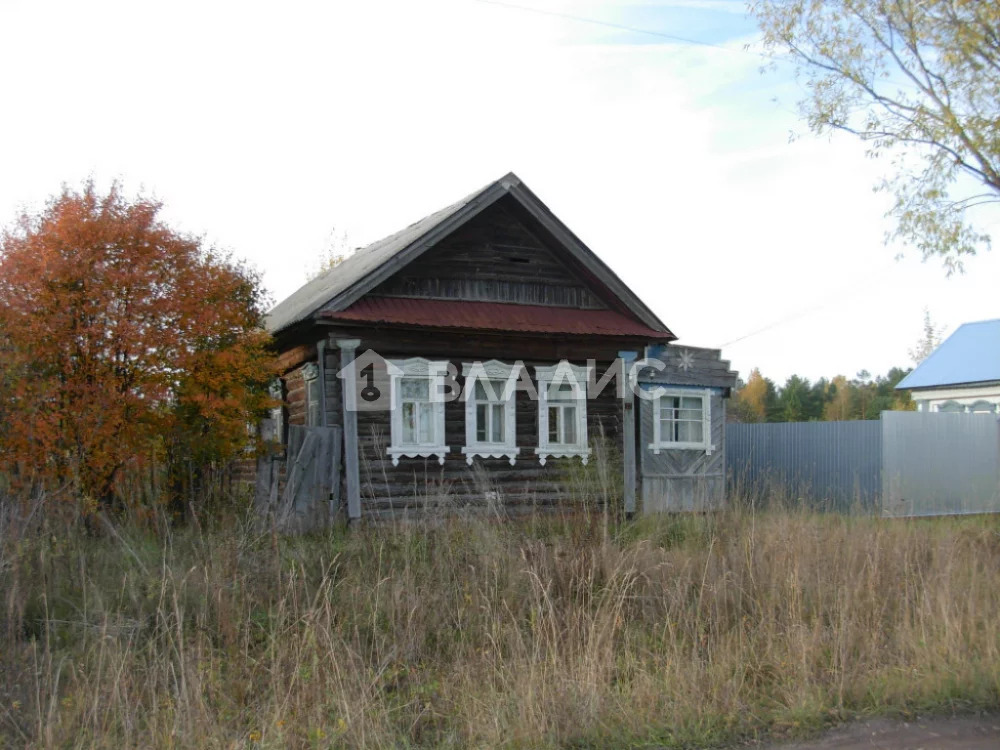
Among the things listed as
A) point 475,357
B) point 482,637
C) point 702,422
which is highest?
point 475,357

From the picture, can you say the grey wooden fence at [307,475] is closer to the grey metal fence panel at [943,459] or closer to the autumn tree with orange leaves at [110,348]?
the autumn tree with orange leaves at [110,348]

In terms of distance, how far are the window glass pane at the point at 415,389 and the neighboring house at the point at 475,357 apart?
0.06 ft

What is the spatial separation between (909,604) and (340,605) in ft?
14.6

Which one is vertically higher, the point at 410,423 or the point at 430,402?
the point at 430,402

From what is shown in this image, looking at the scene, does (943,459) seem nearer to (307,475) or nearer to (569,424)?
(569,424)

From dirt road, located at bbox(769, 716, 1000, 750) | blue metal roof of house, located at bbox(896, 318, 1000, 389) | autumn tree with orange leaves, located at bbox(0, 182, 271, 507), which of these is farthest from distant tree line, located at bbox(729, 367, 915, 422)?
dirt road, located at bbox(769, 716, 1000, 750)

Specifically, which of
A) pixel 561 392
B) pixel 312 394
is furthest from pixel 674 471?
pixel 312 394

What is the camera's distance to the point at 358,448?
42.7 ft

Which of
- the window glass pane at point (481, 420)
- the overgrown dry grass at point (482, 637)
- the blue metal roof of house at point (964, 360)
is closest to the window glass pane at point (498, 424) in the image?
the window glass pane at point (481, 420)

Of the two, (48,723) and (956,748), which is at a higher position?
(48,723)

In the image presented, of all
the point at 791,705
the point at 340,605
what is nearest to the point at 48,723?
the point at 340,605

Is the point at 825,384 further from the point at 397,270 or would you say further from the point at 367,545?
the point at 367,545

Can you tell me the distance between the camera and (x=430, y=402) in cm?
1364

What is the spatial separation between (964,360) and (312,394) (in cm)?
2418
